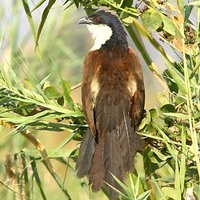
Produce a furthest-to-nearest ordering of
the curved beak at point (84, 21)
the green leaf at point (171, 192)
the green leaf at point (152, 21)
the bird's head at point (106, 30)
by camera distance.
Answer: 1. the curved beak at point (84, 21)
2. the bird's head at point (106, 30)
3. the green leaf at point (152, 21)
4. the green leaf at point (171, 192)

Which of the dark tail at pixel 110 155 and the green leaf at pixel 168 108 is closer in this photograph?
the green leaf at pixel 168 108

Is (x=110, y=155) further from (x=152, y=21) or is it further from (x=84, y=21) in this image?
(x=84, y=21)

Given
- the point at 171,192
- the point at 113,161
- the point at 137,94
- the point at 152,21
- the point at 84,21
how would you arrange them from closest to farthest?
the point at 171,192 < the point at 152,21 < the point at 113,161 < the point at 137,94 < the point at 84,21

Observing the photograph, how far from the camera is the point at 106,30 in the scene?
2.12 meters

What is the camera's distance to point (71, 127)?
1.54m

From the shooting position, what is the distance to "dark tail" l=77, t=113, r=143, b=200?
1567mm

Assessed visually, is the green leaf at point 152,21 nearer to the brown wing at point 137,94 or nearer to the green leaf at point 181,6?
the green leaf at point 181,6

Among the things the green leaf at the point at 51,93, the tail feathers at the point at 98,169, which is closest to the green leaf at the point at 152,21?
the green leaf at the point at 51,93

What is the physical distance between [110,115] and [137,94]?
0.31ft

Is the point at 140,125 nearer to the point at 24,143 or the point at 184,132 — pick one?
the point at 184,132

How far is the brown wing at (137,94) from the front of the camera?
1688 millimetres

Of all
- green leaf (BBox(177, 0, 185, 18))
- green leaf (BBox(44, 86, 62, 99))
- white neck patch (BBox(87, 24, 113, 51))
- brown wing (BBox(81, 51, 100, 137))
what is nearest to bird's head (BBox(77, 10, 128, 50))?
white neck patch (BBox(87, 24, 113, 51))

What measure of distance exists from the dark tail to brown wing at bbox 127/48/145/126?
0.02m

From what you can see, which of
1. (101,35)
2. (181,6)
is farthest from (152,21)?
(101,35)
